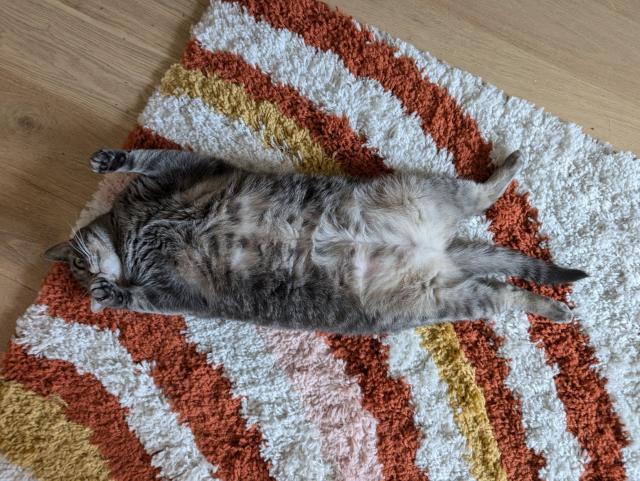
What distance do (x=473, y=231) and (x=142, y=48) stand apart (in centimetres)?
119

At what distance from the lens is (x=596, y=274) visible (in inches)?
56.8

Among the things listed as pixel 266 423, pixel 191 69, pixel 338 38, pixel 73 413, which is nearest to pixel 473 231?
pixel 338 38

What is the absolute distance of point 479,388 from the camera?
142 cm

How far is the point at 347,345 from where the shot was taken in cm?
145

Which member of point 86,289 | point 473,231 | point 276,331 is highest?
point 473,231

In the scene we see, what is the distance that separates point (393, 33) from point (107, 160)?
3.11 ft

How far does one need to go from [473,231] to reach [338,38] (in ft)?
2.41

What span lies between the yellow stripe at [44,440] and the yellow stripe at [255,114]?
3.34ft

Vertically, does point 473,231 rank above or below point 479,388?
above

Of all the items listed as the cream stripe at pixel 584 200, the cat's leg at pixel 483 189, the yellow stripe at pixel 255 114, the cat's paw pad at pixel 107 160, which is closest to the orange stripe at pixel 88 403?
the cat's paw pad at pixel 107 160

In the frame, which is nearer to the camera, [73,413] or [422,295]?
[422,295]

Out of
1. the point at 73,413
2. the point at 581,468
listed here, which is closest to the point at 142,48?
the point at 73,413

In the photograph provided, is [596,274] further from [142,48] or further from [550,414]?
[142,48]

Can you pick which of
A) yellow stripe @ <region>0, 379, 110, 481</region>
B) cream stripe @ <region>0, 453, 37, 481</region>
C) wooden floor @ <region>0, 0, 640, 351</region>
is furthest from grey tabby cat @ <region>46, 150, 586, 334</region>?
cream stripe @ <region>0, 453, 37, 481</region>
